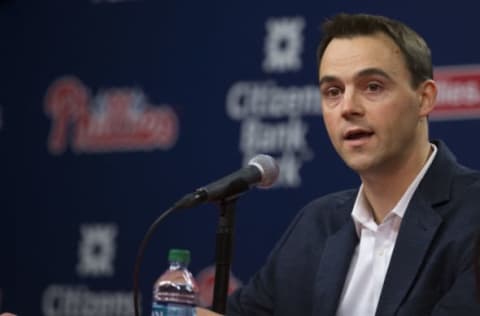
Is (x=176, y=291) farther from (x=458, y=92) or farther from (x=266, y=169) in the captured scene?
(x=458, y=92)

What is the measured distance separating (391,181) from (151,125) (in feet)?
6.48

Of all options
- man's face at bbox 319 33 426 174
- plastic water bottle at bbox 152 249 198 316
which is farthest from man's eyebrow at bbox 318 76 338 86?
plastic water bottle at bbox 152 249 198 316

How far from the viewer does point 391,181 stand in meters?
2.39

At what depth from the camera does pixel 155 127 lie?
420 cm

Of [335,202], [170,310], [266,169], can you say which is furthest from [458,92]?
[170,310]

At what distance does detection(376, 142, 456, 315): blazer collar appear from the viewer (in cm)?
224

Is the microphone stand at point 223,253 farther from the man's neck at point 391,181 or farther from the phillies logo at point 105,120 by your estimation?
the phillies logo at point 105,120

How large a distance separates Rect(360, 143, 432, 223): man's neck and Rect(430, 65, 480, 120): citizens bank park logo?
1.10 meters

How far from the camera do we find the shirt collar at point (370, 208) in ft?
7.77

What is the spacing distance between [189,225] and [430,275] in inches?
77.8

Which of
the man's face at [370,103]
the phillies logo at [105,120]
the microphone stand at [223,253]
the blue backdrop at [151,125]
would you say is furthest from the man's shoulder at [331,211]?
the phillies logo at [105,120]

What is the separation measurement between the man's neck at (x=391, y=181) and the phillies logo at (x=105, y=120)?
6.04ft

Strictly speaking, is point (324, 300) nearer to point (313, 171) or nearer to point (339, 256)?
point (339, 256)

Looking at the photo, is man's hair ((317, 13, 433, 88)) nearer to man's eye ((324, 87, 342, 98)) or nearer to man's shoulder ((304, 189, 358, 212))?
man's eye ((324, 87, 342, 98))
